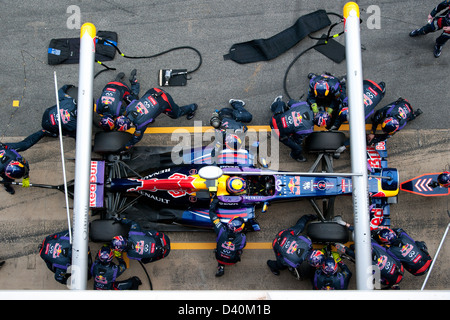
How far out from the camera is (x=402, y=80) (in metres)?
6.90

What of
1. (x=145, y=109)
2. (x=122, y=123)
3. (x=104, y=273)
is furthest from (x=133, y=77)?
(x=104, y=273)

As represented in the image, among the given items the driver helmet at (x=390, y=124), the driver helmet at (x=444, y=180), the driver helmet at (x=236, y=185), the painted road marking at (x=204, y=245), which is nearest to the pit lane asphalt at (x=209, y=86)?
Answer: the painted road marking at (x=204, y=245)

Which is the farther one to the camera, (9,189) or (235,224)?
(9,189)

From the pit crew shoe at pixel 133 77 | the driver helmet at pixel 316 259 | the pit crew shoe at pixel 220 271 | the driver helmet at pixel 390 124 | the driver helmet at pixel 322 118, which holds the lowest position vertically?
the pit crew shoe at pixel 220 271

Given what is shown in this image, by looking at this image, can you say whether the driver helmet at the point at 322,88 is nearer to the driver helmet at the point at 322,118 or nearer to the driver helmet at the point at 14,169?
the driver helmet at the point at 322,118

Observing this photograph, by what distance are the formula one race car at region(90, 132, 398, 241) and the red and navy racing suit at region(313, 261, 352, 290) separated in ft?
2.24

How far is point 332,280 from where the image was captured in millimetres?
5578

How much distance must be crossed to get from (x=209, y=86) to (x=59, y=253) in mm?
4049

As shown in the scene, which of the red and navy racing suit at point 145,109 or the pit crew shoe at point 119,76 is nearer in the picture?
the red and navy racing suit at point 145,109

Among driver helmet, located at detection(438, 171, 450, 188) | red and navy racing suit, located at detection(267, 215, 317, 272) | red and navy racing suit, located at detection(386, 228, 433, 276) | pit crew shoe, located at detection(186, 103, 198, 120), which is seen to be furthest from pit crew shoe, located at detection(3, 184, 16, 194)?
driver helmet, located at detection(438, 171, 450, 188)

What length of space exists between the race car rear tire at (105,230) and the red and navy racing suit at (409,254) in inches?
176

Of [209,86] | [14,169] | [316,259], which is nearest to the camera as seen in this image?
[316,259]

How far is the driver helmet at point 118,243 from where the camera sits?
5.53 meters

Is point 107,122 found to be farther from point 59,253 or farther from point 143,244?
point 59,253
